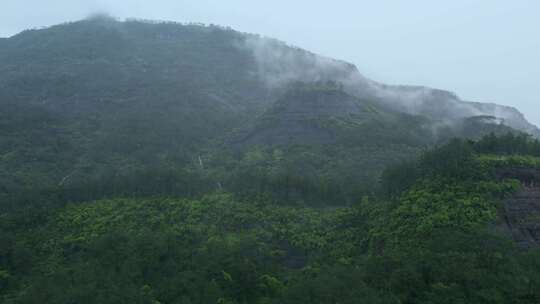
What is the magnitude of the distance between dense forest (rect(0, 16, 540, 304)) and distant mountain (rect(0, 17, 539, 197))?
380mm

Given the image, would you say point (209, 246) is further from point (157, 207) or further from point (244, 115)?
point (244, 115)

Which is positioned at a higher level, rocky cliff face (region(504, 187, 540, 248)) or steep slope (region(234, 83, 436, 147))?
steep slope (region(234, 83, 436, 147))

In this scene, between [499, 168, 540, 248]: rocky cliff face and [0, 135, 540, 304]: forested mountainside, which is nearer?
[0, 135, 540, 304]: forested mountainside

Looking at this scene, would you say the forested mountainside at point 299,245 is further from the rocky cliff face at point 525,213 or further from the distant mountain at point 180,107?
the distant mountain at point 180,107

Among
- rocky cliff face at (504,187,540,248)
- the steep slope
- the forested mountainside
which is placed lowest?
the forested mountainside

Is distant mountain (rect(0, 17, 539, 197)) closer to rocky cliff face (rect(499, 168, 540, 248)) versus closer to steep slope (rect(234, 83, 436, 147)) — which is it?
steep slope (rect(234, 83, 436, 147))

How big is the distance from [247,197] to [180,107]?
128 feet

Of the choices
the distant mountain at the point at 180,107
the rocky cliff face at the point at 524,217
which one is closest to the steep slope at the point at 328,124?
the distant mountain at the point at 180,107

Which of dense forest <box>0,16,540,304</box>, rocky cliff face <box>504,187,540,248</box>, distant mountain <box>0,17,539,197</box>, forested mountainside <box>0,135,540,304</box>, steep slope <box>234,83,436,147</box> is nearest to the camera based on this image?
forested mountainside <box>0,135,540,304</box>

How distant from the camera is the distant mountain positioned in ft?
200

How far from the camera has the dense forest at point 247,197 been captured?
2867cm

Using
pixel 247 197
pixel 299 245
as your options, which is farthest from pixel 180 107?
pixel 299 245

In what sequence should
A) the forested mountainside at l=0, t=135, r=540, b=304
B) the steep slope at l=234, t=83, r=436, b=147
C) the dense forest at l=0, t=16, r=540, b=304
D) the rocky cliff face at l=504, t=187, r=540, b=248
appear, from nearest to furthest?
1. the forested mountainside at l=0, t=135, r=540, b=304
2. the dense forest at l=0, t=16, r=540, b=304
3. the rocky cliff face at l=504, t=187, r=540, b=248
4. the steep slope at l=234, t=83, r=436, b=147

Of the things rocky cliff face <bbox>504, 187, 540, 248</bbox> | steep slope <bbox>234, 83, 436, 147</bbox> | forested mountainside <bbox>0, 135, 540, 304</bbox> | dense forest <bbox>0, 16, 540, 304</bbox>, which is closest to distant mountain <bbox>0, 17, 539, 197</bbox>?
steep slope <bbox>234, 83, 436, 147</bbox>
